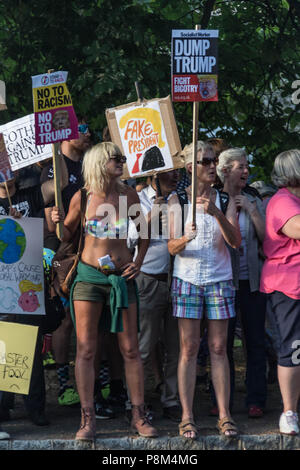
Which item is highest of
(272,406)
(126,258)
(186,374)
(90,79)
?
(90,79)

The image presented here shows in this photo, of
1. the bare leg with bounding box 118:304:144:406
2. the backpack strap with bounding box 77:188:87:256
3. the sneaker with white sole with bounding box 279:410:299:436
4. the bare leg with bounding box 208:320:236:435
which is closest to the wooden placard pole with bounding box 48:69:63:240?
the backpack strap with bounding box 77:188:87:256

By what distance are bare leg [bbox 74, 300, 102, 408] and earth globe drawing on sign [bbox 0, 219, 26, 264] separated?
739 mm

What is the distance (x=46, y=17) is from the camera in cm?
866

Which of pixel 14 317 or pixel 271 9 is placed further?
pixel 271 9

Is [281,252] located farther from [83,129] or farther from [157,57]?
[157,57]

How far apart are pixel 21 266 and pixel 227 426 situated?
1.83 m

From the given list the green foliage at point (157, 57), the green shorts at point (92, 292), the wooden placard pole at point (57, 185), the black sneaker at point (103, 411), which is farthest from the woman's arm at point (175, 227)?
the green foliage at point (157, 57)

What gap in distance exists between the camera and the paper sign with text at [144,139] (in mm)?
6180

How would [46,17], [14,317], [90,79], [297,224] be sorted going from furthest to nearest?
[46,17] → [90,79] → [14,317] → [297,224]

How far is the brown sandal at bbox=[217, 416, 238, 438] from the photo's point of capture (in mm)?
5484

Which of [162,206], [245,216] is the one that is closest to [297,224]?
[245,216]

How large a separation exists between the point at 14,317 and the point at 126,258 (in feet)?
3.14

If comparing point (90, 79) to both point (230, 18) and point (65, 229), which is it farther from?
point (65, 229)

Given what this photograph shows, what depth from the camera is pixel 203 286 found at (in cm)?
560
